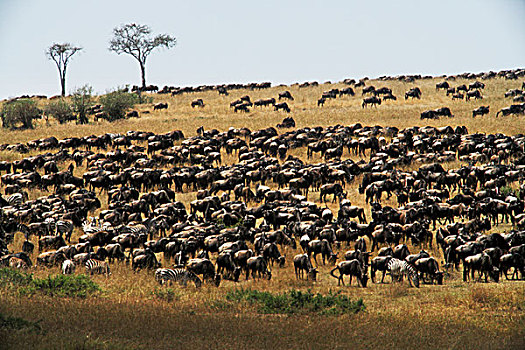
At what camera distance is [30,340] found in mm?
12047

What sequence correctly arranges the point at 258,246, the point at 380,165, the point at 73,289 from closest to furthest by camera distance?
1. the point at 73,289
2. the point at 258,246
3. the point at 380,165

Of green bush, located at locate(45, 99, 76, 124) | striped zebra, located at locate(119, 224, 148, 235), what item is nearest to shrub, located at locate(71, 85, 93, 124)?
green bush, located at locate(45, 99, 76, 124)

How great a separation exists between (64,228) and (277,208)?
10287 millimetres

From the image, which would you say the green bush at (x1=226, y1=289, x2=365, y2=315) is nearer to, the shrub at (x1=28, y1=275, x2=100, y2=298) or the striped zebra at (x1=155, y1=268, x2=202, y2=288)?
the striped zebra at (x1=155, y1=268, x2=202, y2=288)

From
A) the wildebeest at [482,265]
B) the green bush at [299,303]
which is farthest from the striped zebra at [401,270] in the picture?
the green bush at [299,303]

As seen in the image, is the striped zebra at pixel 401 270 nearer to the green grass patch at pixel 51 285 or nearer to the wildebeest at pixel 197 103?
the green grass patch at pixel 51 285

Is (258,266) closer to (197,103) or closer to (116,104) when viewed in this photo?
(116,104)

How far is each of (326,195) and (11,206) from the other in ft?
59.4

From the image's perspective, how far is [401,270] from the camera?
19875mm

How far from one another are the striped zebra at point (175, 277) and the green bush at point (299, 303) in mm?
2129

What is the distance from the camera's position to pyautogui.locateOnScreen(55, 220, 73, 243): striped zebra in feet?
84.1

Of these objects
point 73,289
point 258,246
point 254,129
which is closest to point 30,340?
point 73,289

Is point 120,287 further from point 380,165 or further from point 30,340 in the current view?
point 380,165

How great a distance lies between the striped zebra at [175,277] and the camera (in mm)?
19344
